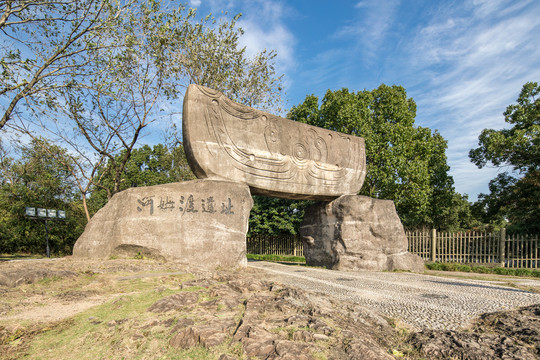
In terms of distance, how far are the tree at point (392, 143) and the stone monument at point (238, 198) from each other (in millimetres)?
7039

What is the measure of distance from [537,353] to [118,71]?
1341 centimetres

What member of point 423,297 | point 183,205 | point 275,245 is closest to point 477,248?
point 275,245

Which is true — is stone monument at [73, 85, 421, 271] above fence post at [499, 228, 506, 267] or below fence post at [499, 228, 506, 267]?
above

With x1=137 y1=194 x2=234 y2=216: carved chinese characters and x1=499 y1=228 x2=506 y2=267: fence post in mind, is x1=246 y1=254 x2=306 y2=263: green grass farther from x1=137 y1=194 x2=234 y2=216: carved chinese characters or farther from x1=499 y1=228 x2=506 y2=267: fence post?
x1=137 y1=194 x2=234 y2=216: carved chinese characters

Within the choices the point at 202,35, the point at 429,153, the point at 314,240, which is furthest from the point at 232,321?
the point at 429,153

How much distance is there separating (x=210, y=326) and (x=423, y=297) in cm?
430

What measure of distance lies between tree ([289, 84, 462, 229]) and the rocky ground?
1339 cm

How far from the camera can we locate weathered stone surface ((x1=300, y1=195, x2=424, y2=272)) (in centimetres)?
1036

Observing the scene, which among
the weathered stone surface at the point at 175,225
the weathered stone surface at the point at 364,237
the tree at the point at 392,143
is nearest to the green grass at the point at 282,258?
the tree at the point at 392,143

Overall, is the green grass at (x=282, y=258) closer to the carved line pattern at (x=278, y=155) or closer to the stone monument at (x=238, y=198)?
the stone monument at (x=238, y=198)

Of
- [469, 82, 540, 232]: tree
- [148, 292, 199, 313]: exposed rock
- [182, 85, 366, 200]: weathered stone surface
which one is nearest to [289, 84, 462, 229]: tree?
[469, 82, 540, 232]: tree

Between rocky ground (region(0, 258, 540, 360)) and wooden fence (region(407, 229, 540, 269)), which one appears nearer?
rocky ground (region(0, 258, 540, 360))

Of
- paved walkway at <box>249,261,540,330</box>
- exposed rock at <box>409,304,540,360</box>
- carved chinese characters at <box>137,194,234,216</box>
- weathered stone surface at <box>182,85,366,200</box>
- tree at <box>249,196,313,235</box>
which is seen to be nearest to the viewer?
exposed rock at <box>409,304,540,360</box>

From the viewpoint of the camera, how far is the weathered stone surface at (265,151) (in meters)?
8.17
